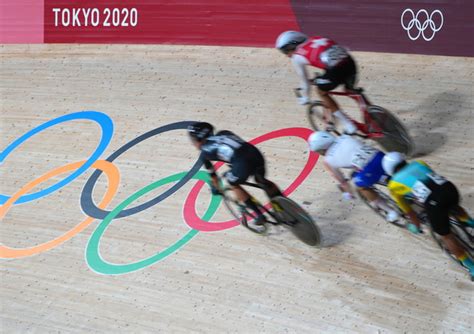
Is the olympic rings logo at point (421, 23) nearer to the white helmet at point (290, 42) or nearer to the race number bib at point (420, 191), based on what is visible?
the white helmet at point (290, 42)

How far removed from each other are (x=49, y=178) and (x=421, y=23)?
4.51 m

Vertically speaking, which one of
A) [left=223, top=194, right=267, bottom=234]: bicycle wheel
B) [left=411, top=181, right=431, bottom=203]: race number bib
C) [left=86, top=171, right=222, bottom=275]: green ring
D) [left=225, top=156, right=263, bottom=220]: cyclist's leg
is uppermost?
[left=411, top=181, right=431, bottom=203]: race number bib

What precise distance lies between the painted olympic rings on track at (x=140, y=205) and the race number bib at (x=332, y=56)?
1932 mm

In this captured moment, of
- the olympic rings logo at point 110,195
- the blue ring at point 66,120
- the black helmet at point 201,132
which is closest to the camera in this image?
the black helmet at point 201,132

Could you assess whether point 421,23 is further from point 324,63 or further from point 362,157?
point 362,157

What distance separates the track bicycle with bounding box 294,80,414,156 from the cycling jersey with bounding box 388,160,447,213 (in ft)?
Answer: 3.96

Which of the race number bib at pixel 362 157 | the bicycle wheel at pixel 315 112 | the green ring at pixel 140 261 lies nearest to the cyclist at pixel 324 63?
the bicycle wheel at pixel 315 112

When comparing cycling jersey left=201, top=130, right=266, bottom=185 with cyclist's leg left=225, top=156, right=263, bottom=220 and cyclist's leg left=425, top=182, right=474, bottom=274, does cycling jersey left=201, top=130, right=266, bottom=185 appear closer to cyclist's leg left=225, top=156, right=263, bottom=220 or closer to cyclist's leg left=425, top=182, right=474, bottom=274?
cyclist's leg left=225, top=156, right=263, bottom=220

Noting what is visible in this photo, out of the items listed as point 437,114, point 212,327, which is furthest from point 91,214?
point 437,114

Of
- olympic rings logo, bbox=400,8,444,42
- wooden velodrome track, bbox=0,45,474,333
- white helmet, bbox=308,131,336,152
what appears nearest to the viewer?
white helmet, bbox=308,131,336,152

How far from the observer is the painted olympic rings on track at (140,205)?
21.9ft

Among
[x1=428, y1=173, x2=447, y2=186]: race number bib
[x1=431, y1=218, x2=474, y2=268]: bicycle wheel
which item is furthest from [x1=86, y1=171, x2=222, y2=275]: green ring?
[x1=428, y1=173, x2=447, y2=186]: race number bib

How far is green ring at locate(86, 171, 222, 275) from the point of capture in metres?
6.11

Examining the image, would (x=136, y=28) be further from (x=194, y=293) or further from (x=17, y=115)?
(x=194, y=293)
